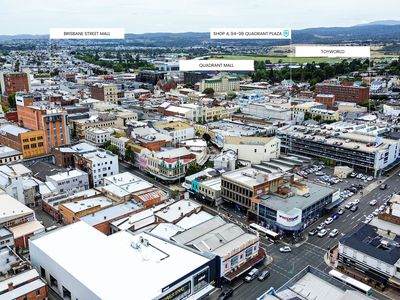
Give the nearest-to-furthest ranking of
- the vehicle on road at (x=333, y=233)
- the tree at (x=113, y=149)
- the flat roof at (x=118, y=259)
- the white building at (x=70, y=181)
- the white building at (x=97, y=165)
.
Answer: the flat roof at (x=118, y=259), the vehicle on road at (x=333, y=233), the white building at (x=70, y=181), the white building at (x=97, y=165), the tree at (x=113, y=149)

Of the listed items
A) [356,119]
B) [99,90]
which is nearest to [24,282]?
[356,119]

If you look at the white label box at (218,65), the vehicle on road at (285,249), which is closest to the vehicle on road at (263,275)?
the vehicle on road at (285,249)

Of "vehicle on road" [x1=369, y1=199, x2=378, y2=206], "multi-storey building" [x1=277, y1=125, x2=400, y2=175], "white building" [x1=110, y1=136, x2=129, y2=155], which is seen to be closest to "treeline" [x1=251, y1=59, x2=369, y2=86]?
"multi-storey building" [x1=277, y1=125, x2=400, y2=175]

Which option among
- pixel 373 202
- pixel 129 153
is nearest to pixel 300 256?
pixel 373 202

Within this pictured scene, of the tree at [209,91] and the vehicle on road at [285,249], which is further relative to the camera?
the tree at [209,91]

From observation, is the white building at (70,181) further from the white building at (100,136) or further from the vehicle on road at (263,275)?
the vehicle on road at (263,275)

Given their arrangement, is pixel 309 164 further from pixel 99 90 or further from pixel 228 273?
pixel 99 90
